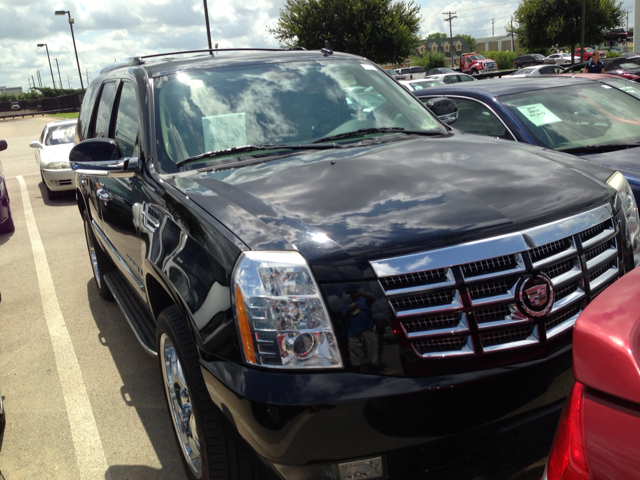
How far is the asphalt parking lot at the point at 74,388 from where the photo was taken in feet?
10.6

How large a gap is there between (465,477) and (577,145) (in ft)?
11.7

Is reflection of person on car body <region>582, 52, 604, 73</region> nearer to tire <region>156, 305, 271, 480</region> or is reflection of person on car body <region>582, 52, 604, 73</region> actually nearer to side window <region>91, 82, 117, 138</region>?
side window <region>91, 82, 117, 138</region>

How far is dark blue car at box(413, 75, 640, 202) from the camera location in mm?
4852

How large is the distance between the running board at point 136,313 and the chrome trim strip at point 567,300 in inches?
74.4

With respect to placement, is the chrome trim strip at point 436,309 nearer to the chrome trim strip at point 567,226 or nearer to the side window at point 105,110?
the chrome trim strip at point 567,226

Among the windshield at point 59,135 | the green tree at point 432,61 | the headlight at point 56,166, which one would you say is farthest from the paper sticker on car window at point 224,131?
the green tree at point 432,61

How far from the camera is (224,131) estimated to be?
10.6ft

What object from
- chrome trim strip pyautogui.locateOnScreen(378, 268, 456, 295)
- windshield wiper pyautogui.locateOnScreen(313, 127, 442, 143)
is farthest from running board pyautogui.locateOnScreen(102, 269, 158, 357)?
chrome trim strip pyautogui.locateOnScreen(378, 268, 456, 295)

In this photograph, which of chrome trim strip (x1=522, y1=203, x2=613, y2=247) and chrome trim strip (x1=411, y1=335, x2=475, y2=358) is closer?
chrome trim strip (x1=411, y1=335, x2=475, y2=358)

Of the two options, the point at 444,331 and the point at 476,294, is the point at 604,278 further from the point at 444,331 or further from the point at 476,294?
the point at 444,331

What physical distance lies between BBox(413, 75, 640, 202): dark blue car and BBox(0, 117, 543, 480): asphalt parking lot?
2837 millimetres

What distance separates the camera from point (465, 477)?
6.76ft

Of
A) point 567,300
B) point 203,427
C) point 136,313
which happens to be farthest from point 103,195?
point 567,300

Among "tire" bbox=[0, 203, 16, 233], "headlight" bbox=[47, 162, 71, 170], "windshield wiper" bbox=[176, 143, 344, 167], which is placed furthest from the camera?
"headlight" bbox=[47, 162, 71, 170]
